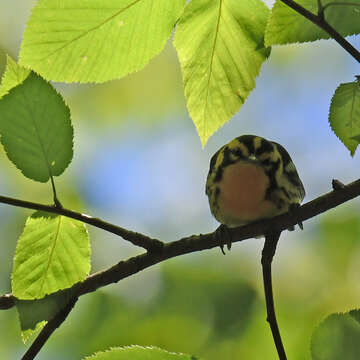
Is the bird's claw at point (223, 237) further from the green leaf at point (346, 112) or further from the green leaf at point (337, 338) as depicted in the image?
the green leaf at point (337, 338)

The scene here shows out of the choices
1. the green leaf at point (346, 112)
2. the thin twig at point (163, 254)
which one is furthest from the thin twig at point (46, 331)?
the green leaf at point (346, 112)

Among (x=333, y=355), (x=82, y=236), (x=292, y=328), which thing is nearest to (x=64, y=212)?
(x=82, y=236)

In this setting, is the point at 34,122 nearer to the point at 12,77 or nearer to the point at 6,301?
the point at 12,77

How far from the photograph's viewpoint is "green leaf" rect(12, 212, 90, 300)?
3.32 feet

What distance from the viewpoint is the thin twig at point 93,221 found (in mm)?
909

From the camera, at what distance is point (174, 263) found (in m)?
3.66

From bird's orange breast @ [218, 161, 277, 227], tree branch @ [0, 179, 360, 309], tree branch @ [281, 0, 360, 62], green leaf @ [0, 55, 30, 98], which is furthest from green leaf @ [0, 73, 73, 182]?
bird's orange breast @ [218, 161, 277, 227]

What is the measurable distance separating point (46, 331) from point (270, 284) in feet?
1.32

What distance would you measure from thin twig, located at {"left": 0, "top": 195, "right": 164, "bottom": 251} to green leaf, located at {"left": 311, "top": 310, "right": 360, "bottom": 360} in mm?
408

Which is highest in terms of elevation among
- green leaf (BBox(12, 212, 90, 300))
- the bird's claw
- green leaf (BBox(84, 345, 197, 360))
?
the bird's claw

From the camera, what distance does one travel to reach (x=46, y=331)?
1.01 meters

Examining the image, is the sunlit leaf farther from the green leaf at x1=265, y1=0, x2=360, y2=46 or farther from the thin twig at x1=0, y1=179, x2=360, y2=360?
the green leaf at x1=265, y1=0, x2=360, y2=46

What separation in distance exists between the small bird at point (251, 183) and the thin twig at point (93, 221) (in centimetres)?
63

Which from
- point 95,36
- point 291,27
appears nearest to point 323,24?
point 291,27
